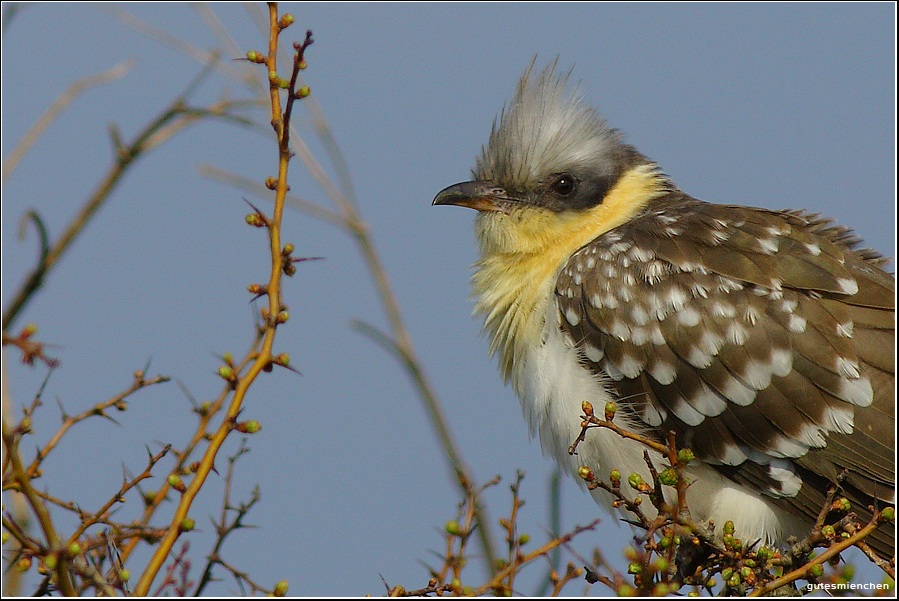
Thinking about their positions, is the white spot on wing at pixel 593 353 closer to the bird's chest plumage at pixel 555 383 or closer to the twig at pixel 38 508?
the bird's chest plumage at pixel 555 383

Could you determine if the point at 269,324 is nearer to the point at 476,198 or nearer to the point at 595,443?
the point at 595,443

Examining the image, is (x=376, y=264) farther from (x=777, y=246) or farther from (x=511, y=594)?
(x=511, y=594)

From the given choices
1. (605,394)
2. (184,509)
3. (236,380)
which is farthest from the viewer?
(605,394)

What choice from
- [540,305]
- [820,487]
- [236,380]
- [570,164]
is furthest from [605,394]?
[236,380]

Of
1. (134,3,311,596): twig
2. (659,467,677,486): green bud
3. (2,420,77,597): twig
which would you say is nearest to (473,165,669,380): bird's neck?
(659,467,677,486): green bud

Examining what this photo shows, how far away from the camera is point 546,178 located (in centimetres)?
633

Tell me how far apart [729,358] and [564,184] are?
1.86m

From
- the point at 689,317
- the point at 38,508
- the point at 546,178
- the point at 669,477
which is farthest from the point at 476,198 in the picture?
the point at 38,508

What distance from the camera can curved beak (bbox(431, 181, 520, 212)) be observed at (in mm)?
6316

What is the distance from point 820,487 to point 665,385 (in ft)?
2.92

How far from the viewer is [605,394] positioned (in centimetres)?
512

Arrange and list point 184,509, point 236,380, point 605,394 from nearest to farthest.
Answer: point 184,509, point 236,380, point 605,394

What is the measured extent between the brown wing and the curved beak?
1.12 m

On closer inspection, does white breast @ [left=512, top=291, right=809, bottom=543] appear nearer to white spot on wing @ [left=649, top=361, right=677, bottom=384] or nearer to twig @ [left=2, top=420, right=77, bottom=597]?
white spot on wing @ [left=649, top=361, right=677, bottom=384]
